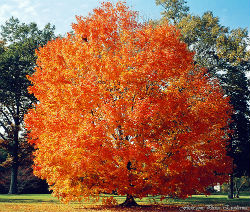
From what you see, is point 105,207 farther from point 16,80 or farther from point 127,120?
point 16,80

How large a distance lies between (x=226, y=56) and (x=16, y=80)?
27213 millimetres

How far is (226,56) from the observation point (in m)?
32.1

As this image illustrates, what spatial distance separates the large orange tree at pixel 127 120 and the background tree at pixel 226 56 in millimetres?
14179

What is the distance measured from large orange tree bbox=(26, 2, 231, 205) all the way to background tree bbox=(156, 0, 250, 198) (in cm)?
1418

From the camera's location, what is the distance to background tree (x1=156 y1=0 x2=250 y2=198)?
3212cm

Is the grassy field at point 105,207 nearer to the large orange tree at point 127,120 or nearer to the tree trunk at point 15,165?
the large orange tree at point 127,120

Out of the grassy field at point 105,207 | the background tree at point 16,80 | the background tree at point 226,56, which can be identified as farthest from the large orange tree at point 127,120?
the background tree at point 16,80

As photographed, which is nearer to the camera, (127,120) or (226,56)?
(127,120)

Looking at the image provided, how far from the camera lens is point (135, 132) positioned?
1673cm

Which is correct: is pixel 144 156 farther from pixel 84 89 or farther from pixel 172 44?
pixel 172 44

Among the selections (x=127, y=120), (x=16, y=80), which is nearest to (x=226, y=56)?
(x=127, y=120)

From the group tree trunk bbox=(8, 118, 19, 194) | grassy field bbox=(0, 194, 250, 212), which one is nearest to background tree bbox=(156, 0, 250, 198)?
grassy field bbox=(0, 194, 250, 212)

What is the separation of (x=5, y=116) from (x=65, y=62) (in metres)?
27.6

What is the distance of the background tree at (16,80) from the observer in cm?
3859
